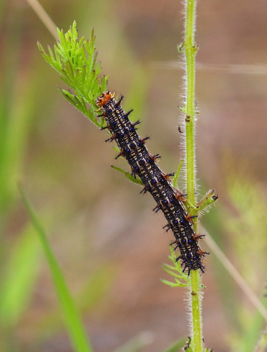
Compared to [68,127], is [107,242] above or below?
below

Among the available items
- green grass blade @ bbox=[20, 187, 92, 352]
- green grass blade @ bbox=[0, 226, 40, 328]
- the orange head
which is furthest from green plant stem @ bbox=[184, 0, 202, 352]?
green grass blade @ bbox=[0, 226, 40, 328]

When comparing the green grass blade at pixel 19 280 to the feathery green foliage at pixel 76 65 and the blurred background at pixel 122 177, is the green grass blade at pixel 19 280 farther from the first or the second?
the feathery green foliage at pixel 76 65

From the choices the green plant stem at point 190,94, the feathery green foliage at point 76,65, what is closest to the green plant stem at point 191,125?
the green plant stem at point 190,94

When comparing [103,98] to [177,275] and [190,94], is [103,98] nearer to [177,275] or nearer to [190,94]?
[190,94]

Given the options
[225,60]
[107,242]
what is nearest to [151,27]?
[225,60]

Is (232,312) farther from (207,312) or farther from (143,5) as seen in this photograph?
(143,5)

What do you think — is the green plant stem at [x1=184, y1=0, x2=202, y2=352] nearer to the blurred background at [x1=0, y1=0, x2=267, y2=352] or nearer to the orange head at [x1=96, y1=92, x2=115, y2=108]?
the orange head at [x1=96, y1=92, x2=115, y2=108]
